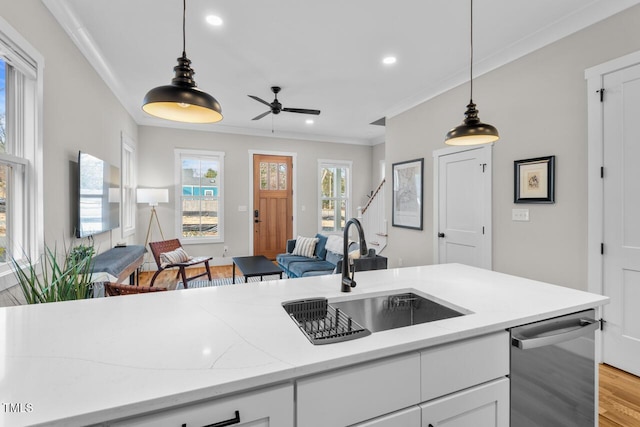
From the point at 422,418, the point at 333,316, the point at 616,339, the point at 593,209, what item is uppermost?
the point at 593,209

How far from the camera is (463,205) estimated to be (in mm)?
3658

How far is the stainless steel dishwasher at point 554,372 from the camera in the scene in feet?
3.80

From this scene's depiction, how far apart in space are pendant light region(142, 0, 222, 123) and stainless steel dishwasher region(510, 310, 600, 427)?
5.20 ft

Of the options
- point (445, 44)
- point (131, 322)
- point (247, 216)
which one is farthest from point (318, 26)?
point (247, 216)

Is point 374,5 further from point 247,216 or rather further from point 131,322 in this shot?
point 247,216

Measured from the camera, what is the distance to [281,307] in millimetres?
1242

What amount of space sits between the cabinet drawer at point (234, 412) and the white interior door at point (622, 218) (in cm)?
278

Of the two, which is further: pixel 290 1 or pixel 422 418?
pixel 290 1

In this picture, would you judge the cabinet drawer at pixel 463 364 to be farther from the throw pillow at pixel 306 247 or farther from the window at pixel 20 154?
the throw pillow at pixel 306 247

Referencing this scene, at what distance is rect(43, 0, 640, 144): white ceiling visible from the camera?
244 centimetres

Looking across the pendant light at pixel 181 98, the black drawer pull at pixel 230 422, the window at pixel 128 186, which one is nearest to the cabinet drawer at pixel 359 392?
the black drawer pull at pixel 230 422

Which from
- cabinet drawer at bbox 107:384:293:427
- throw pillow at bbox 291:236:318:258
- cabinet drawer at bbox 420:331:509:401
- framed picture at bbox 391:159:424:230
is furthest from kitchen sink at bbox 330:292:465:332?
throw pillow at bbox 291:236:318:258

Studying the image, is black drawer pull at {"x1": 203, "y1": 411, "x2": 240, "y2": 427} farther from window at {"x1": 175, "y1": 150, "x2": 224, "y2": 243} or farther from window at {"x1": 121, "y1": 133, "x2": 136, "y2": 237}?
window at {"x1": 175, "y1": 150, "x2": 224, "y2": 243}

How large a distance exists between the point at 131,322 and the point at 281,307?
538 millimetres
